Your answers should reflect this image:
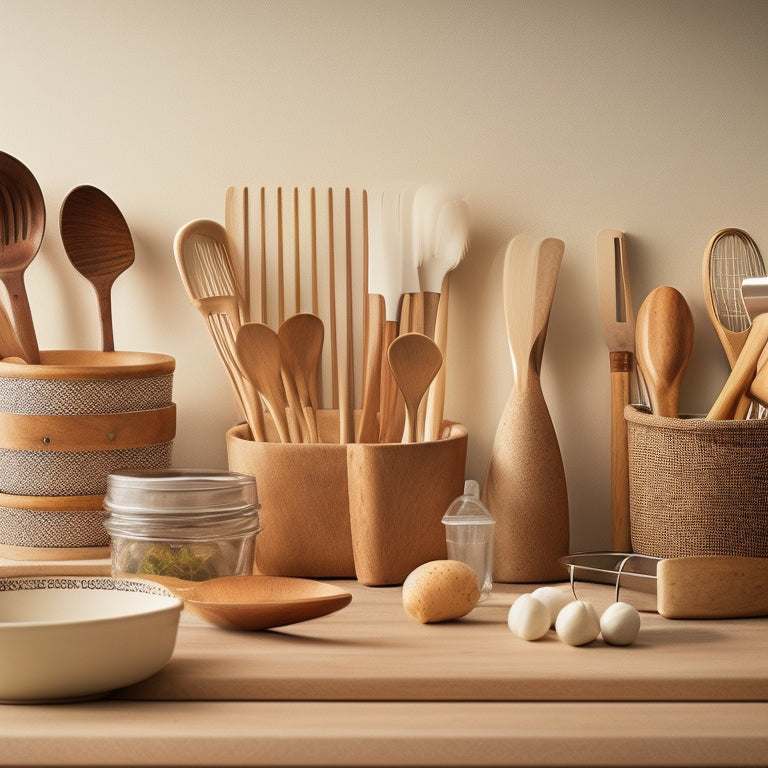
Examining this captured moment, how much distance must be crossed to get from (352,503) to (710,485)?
0.31 metres

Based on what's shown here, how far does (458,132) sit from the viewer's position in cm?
101

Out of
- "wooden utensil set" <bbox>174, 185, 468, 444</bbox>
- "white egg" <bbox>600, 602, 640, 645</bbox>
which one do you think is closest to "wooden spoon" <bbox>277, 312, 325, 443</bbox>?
"wooden utensil set" <bbox>174, 185, 468, 444</bbox>

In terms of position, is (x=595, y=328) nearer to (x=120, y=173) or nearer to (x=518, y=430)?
(x=518, y=430)

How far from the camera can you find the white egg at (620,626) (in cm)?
70

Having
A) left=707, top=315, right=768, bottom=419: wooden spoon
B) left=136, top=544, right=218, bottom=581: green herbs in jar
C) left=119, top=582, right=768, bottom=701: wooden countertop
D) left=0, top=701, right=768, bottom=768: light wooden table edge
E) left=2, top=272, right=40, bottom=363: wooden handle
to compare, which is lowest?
left=0, top=701, right=768, bottom=768: light wooden table edge

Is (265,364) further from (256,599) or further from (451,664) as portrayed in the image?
(451,664)

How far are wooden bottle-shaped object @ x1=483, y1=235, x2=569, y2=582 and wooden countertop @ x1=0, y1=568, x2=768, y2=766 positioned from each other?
0.12 meters

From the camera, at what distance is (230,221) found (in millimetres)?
1010

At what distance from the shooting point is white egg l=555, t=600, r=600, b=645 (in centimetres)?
70

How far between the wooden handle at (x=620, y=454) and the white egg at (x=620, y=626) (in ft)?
0.82

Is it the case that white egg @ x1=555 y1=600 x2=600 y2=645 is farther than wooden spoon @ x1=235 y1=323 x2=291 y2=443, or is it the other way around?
wooden spoon @ x1=235 y1=323 x2=291 y2=443

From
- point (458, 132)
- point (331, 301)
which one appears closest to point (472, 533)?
point (331, 301)

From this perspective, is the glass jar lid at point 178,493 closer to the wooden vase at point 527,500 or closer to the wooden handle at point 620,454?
the wooden vase at point 527,500

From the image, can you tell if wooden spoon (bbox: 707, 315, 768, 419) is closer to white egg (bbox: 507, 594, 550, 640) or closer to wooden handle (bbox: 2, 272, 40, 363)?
white egg (bbox: 507, 594, 550, 640)
